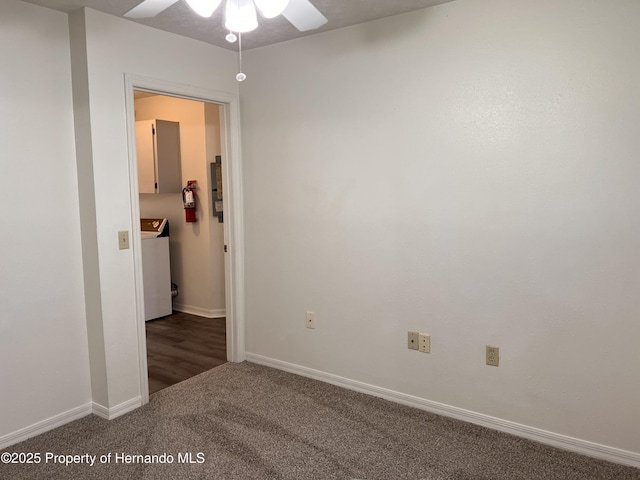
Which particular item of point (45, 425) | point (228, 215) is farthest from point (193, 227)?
point (45, 425)

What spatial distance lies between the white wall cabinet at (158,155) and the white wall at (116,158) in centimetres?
184

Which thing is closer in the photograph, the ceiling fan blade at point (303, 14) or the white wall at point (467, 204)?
the ceiling fan blade at point (303, 14)

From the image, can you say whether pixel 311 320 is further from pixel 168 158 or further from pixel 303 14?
pixel 168 158

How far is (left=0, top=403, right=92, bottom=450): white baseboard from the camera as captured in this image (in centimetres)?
261

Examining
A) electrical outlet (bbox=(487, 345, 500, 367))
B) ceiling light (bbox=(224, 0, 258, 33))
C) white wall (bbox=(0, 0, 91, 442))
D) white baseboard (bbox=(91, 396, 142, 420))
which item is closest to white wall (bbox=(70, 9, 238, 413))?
white baseboard (bbox=(91, 396, 142, 420))

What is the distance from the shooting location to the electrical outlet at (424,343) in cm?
292

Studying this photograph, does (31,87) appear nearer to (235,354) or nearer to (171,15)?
(171,15)

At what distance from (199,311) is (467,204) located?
10.9 feet

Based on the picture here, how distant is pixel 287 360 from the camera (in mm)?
3582

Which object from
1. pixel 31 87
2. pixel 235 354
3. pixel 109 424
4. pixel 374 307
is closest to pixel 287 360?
pixel 235 354

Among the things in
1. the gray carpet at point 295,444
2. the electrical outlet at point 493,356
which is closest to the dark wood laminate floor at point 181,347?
the gray carpet at point 295,444

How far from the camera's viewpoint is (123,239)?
2.90 meters

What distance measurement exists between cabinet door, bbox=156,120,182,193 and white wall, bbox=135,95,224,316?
61 millimetres

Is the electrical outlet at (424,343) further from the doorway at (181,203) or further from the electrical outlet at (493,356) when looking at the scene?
the doorway at (181,203)
